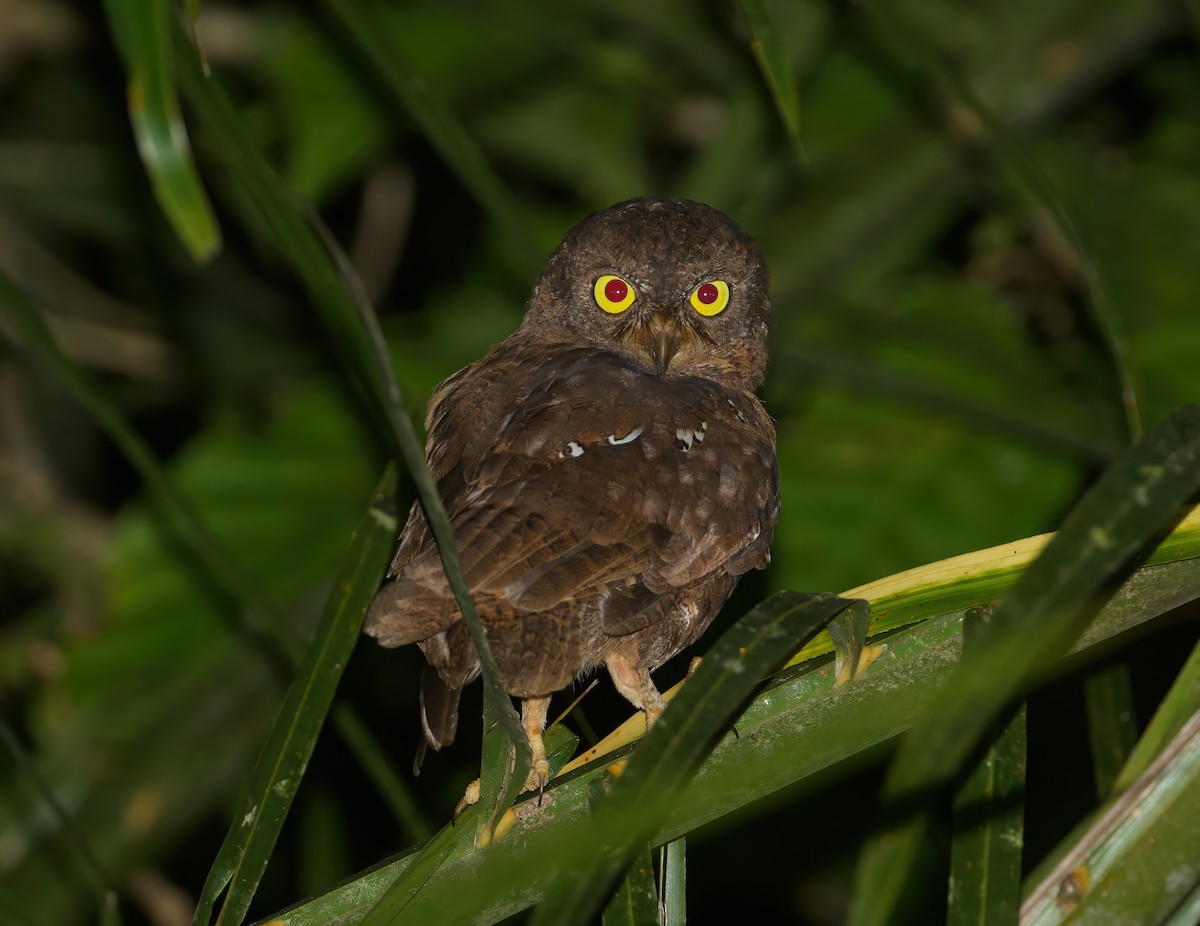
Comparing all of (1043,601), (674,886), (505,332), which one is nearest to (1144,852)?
(1043,601)

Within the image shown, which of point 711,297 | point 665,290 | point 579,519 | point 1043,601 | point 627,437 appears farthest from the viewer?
point 711,297

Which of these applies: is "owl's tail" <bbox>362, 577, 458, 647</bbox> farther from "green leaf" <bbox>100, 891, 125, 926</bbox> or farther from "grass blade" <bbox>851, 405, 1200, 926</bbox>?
"grass blade" <bbox>851, 405, 1200, 926</bbox>

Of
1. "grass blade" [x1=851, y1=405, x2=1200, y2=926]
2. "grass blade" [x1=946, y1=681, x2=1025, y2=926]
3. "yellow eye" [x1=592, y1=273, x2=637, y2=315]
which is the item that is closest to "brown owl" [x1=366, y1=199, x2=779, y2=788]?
"yellow eye" [x1=592, y1=273, x2=637, y2=315]

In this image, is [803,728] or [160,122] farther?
[803,728]

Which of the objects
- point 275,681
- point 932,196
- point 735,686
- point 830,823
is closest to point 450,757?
point 275,681

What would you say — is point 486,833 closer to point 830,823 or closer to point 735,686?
point 735,686

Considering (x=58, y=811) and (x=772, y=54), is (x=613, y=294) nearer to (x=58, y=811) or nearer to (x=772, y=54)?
(x=772, y=54)
